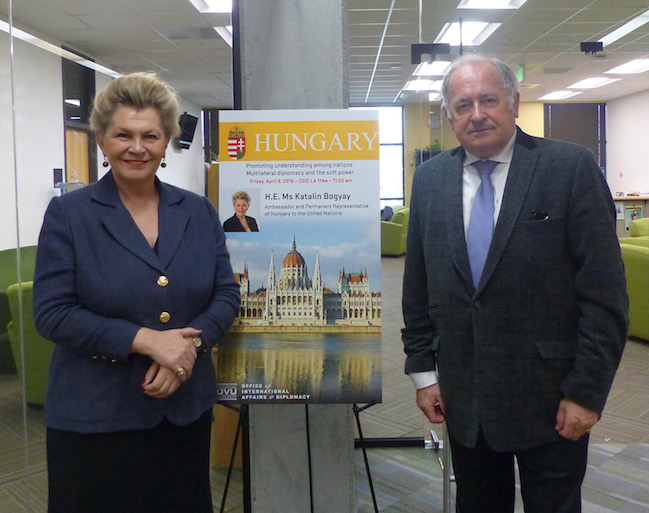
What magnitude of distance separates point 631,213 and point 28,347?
283 inches

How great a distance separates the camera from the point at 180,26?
15.0 ft

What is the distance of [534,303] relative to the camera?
1.29 m

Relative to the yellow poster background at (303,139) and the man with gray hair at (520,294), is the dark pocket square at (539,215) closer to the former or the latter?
the man with gray hair at (520,294)

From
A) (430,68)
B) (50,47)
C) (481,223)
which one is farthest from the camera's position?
(430,68)

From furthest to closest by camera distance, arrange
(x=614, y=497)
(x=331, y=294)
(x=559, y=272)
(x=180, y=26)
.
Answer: (x=180, y=26) < (x=614, y=497) < (x=331, y=294) < (x=559, y=272)

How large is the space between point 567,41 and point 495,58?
282 inches

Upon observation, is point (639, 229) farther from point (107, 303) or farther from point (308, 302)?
point (107, 303)

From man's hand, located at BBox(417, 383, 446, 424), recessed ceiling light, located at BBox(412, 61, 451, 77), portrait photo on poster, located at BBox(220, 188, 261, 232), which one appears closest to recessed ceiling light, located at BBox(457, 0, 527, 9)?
recessed ceiling light, located at BBox(412, 61, 451, 77)

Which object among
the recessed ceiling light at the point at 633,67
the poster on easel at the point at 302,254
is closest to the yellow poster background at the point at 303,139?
→ the poster on easel at the point at 302,254

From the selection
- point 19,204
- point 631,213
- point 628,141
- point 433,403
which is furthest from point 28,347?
point 628,141

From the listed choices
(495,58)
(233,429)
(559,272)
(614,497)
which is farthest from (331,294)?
(614,497)

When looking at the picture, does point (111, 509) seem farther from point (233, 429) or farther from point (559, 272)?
point (233, 429)

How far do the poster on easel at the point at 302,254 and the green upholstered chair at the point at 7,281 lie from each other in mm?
1002

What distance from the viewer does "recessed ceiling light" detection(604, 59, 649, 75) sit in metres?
9.24
